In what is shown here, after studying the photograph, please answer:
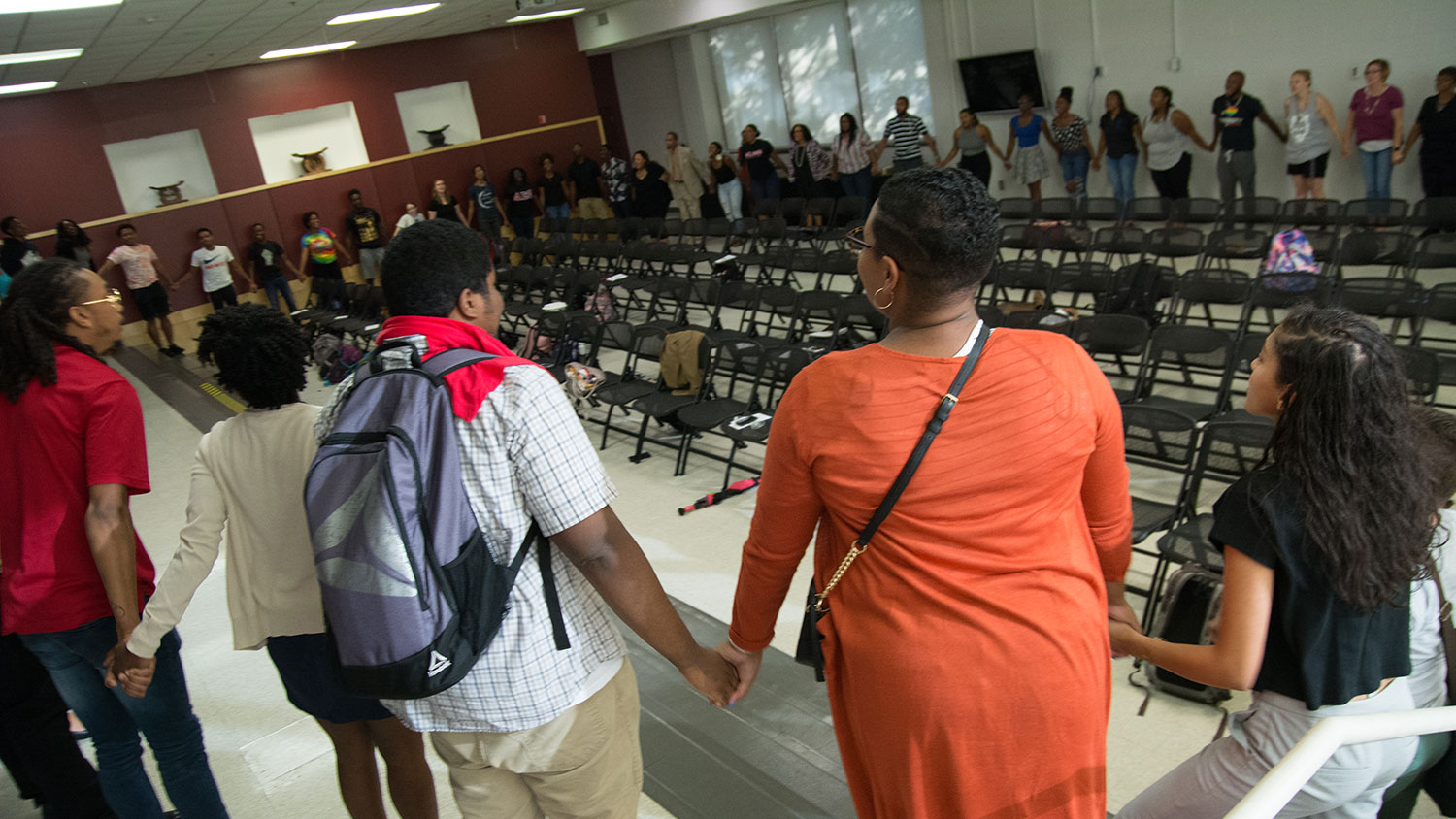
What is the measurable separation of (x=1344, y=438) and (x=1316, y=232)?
617 cm

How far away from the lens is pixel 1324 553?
1.47 metres

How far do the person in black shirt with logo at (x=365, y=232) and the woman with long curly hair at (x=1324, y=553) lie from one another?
593 inches

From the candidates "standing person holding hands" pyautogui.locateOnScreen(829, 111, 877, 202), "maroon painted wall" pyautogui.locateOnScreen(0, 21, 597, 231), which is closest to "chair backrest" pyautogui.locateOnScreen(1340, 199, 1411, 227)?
"standing person holding hands" pyautogui.locateOnScreen(829, 111, 877, 202)

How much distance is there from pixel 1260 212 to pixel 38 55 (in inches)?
460

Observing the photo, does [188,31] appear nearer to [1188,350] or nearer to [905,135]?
[905,135]

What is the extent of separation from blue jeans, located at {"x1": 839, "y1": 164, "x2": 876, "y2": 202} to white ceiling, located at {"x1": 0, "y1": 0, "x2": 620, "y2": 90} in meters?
4.55

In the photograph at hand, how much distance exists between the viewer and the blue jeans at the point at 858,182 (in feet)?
42.2

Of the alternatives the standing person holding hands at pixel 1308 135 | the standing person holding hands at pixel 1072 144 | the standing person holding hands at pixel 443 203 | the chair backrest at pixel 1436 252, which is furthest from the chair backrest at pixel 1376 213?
the standing person holding hands at pixel 443 203

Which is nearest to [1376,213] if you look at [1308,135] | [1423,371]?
[1308,135]

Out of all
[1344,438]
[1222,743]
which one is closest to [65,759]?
[1222,743]

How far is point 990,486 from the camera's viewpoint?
135 cm

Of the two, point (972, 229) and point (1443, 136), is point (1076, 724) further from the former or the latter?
point (1443, 136)

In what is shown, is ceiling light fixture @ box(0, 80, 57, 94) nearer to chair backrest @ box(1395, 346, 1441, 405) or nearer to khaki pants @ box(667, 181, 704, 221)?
khaki pants @ box(667, 181, 704, 221)

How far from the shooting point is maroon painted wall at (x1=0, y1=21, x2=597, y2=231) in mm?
13531
